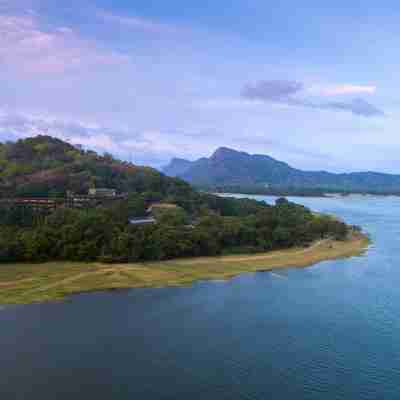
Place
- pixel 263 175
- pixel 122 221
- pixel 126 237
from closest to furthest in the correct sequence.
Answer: pixel 126 237
pixel 122 221
pixel 263 175

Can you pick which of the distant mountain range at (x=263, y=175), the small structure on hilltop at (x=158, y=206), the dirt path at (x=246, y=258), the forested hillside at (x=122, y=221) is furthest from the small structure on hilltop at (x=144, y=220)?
the distant mountain range at (x=263, y=175)

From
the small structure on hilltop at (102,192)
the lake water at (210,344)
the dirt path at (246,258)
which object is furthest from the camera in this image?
the small structure on hilltop at (102,192)

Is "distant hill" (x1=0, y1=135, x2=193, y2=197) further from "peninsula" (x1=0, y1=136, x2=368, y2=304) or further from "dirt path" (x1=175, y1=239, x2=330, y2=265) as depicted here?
"dirt path" (x1=175, y1=239, x2=330, y2=265)

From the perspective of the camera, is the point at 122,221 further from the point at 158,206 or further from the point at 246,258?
the point at 158,206

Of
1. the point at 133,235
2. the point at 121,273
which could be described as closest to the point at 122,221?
the point at 133,235

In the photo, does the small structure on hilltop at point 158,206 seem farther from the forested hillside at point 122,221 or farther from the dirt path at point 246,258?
the dirt path at point 246,258

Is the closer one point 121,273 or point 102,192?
point 121,273

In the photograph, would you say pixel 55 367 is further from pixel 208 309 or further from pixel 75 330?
pixel 208 309
